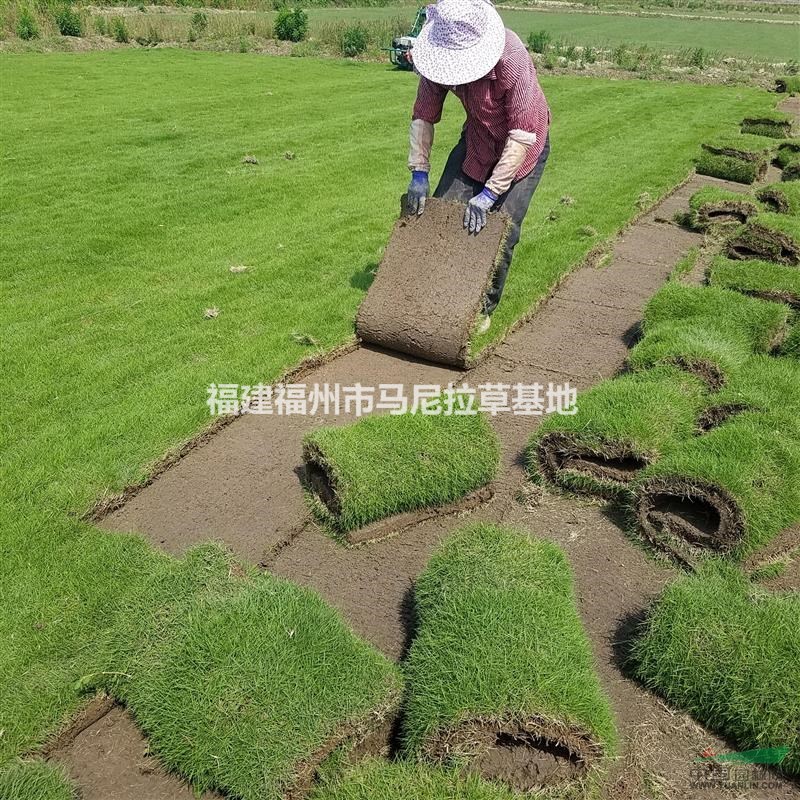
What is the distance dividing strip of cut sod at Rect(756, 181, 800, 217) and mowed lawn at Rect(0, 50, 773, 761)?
5.59 feet

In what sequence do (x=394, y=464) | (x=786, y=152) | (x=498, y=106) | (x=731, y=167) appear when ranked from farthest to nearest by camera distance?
1. (x=786, y=152)
2. (x=731, y=167)
3. (x=498, y=106)
4. (x=394, y=464)

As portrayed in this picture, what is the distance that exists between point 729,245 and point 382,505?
6.61 m

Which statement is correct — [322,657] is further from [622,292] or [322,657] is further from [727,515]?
[622,292]

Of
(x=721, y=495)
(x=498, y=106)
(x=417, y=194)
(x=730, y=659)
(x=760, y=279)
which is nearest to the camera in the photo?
(x=730, y=659)

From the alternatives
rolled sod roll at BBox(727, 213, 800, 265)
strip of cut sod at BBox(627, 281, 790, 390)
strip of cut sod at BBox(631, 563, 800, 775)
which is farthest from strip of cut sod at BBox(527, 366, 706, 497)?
rolled sod roll at BBox(727, 213, 800, 265)

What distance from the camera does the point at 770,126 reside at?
1573 centimetres

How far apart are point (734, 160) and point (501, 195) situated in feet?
28.5

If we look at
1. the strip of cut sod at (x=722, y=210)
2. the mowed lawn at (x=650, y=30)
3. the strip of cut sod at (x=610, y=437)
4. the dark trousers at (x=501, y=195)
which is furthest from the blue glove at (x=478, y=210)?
the mowed lawn at (x=650, y=30)

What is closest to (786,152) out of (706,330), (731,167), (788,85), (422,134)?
(731,167)

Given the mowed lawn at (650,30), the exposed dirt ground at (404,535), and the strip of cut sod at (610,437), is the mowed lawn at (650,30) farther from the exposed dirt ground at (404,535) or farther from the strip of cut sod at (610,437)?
the strip of cut sod at (610,437)

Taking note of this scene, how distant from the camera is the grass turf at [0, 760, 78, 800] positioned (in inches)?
103

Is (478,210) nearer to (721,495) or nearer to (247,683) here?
(721,495)

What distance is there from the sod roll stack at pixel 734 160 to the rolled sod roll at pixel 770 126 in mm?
3183

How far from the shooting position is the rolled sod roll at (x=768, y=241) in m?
8.02
